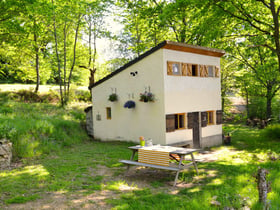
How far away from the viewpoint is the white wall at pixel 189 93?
11242 mm

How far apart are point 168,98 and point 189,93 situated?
5.17 feet

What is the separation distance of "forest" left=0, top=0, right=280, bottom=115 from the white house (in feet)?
6.47

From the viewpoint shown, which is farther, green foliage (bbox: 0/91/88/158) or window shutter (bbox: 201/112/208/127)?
window shutter (bbox: 201/112/208/127)

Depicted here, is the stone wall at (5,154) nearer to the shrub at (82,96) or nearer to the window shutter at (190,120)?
the window shutter at (190,120)

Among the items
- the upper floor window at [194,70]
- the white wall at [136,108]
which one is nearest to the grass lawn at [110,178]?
the white wall at [136,108]

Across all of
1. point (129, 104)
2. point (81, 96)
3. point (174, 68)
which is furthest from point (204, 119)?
point (81, 96)

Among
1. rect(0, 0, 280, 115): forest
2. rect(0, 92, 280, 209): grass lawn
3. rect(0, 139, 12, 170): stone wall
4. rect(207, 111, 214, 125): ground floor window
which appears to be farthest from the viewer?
rect(207, 111, 214, 125): ground floor window

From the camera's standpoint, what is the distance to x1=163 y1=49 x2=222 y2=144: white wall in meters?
11.2

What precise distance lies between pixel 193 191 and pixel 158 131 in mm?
5277

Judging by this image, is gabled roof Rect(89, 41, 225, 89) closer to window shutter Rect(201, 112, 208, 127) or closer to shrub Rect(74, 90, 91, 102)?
window shutter Rect(201, 112, 208, 127)

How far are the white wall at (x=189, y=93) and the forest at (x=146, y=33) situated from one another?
1954 millimetres

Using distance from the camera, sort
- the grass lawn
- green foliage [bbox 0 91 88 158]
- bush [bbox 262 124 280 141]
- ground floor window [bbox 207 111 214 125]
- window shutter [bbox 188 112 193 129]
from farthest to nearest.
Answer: bush [bbox 262 124 280 141] < ground floor window [bbox 207 111 214 125] < window shutter [bbox 188 112 193 129] < green foliage [bbox 0 91 88 158] < the grass lawn

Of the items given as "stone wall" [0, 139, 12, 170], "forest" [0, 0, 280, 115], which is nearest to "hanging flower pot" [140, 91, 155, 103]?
"forest" [0, 0, 280, 115]

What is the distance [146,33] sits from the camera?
19719 millimetres
